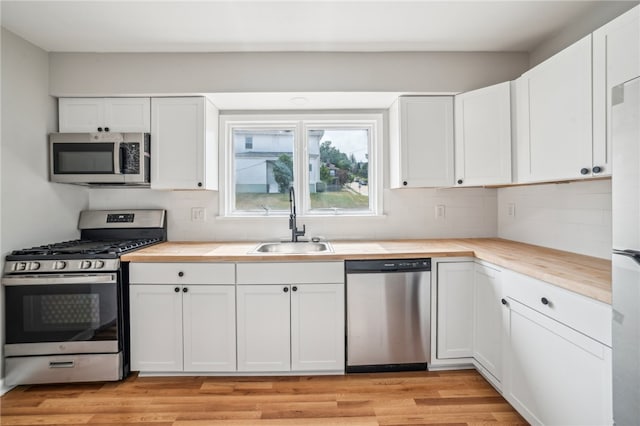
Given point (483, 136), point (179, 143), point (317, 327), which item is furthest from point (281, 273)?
point (483, 136)

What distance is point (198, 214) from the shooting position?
281cm

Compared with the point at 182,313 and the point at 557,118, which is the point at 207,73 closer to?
the point at 182,313

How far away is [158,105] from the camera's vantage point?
8.10ft

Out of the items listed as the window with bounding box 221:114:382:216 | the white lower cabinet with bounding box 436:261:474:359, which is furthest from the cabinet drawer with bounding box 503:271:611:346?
the window with bounding box 221:114:382:216

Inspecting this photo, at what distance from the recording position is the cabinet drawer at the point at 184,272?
6.99ft

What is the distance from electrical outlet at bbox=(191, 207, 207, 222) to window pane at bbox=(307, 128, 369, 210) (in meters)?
1.01

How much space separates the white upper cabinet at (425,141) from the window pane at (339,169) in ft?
1.63

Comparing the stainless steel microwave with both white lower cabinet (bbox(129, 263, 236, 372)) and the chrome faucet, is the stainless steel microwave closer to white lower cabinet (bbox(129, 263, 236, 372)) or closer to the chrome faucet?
white lower cabinet (bbox(129, 263, 236, 372))

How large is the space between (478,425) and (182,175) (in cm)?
264

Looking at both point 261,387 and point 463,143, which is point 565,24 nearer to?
point 463,143

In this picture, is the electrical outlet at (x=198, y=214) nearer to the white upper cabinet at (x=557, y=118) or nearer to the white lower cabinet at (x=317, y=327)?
the white lower cabinet at (x=317, y=327)

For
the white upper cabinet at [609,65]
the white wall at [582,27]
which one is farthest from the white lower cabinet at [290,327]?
the white wall at [582,27]

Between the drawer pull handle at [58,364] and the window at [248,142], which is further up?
the window at [248,142]

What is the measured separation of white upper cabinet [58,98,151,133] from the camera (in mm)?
2469
